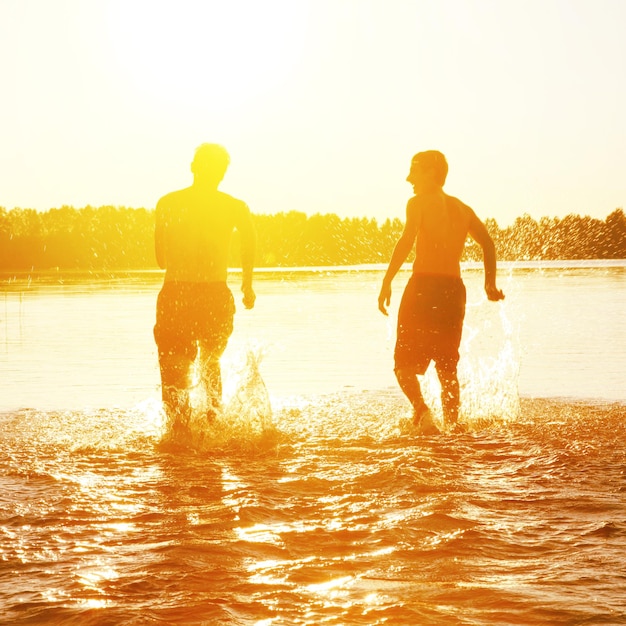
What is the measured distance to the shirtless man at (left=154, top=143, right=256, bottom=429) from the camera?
273 inches

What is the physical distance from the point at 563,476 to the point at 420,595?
7.23 feet

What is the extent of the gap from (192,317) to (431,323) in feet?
5.48

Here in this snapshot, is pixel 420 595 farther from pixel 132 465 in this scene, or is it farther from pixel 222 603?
pixel 132 465

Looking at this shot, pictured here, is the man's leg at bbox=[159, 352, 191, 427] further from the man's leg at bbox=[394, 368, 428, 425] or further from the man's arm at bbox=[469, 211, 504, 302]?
the man's arm at bbox=[469, 211, 504, 302]

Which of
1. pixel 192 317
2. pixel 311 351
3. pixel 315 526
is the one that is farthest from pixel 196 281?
pixel 311 351

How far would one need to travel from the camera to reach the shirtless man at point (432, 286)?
24.0ft

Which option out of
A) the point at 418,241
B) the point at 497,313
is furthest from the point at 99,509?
the point at 497,313

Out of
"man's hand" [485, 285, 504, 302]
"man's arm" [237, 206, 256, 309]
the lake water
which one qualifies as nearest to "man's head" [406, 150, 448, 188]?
A: "man's hand" [485, 285, 504, 302]

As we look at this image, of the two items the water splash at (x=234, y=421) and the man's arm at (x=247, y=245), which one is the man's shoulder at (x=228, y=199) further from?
the water splash at (x=234, y=421)

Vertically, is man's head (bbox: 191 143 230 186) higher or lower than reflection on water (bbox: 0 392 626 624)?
higher

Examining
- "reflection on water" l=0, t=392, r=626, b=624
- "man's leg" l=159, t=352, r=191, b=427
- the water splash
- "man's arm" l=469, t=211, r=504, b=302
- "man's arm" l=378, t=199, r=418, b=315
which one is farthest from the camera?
"man's arm" l=469, t=211, r=504, b=302

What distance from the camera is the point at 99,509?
15.9ft

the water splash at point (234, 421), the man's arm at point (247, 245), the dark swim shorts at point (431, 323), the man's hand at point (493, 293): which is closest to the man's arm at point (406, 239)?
the dark swim shorts at point (431, 323)

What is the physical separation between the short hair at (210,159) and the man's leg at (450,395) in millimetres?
2057
